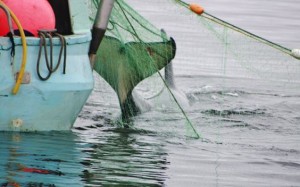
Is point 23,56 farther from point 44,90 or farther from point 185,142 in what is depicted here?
point 185,142

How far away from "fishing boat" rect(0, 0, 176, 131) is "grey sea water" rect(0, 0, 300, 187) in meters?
0.23

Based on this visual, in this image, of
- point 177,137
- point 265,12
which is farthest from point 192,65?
point 265,12

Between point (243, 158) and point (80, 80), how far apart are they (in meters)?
1.83

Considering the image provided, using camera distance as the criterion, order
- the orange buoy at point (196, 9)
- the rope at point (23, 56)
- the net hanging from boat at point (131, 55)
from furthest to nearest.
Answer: the net hanging from boat at point (131, 55) → the orange buoy at point (196, 9) → the rope at point (23, 56)

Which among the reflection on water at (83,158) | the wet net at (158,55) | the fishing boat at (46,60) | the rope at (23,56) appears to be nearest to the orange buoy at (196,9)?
the wet net at (158,55)

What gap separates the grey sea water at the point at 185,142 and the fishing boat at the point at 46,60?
0.23 metres

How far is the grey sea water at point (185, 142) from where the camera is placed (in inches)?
405

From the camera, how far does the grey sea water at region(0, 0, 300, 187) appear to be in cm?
1028

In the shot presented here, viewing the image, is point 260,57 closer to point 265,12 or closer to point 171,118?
point 171,118

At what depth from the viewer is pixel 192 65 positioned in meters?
17.9

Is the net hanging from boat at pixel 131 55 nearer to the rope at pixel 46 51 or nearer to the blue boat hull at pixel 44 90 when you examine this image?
the blue boat hull at pixel 44 90

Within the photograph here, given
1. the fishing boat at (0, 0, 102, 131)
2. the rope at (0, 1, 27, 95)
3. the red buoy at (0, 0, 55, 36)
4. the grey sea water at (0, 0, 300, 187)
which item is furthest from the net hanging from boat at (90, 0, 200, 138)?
the rope at (0, 1, 27, 95)

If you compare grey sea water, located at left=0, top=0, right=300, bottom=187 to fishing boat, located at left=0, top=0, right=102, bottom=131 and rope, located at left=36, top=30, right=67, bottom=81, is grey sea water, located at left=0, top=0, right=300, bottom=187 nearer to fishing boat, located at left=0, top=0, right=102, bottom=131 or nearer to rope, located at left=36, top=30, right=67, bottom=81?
fishing boat, located at left=0, top=0, right=102, bottom=131

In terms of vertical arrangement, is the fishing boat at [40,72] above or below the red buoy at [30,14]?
below
